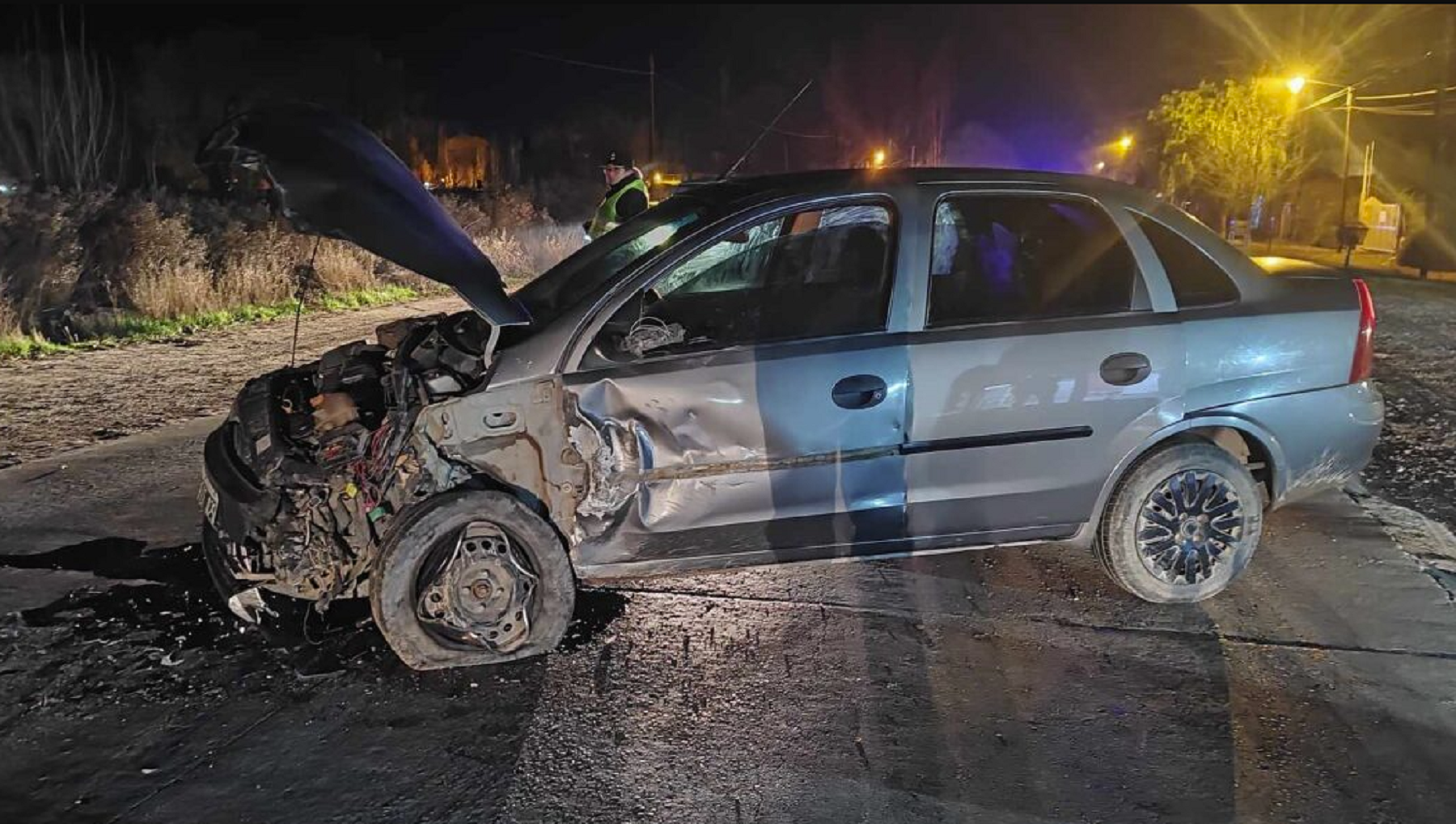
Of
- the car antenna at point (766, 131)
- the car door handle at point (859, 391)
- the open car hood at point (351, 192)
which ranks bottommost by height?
the car door handle at point (859, 391)

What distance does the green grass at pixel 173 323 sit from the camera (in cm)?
1012

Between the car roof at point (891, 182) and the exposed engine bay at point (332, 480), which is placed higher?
the car roof at point (891, 182)

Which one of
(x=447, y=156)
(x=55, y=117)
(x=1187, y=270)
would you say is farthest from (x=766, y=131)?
(x=447, y=156)

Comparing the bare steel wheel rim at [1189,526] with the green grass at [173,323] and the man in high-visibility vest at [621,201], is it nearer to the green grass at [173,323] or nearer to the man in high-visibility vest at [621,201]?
the man in high-visibility vest at [621,201]

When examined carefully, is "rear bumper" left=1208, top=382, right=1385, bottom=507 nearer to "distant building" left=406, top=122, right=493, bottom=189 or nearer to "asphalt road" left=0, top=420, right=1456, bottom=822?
"asphalt road" left=0, top=420, right=1456, bottom=822

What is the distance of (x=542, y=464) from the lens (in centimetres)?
375

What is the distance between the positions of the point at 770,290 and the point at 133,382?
721 centimetres

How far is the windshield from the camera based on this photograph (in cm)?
394

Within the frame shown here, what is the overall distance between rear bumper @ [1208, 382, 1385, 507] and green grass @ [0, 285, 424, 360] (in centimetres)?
1064

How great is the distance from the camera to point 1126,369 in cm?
404

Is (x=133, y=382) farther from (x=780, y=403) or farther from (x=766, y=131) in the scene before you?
(x=780, y=403)

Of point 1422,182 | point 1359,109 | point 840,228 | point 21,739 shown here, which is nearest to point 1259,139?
point 1359,109

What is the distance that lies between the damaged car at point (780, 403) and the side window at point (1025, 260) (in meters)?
0.01

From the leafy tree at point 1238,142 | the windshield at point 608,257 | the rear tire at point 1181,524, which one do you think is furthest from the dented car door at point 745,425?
the leafy tree at point 1238,142
